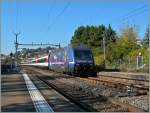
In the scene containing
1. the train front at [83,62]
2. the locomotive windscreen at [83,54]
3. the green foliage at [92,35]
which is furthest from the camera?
the green foliage at [92,35]

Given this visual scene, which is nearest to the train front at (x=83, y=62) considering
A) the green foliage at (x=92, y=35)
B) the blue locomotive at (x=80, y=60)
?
the blue locomotive at (x=80, y=60)

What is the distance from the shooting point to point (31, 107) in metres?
15.8

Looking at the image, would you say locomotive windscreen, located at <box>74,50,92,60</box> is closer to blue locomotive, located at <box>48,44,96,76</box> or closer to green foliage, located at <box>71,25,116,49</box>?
blue locomotive, located at <box>48,44,96,76</box>

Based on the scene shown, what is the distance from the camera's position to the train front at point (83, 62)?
43.2 m

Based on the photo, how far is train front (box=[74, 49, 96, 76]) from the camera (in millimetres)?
43250

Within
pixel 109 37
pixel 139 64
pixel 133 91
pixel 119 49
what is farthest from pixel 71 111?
pixel 109 37

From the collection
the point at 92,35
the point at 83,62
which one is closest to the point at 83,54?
the point at 83,62

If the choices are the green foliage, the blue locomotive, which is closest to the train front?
the blue locomotive

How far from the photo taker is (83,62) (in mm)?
43562

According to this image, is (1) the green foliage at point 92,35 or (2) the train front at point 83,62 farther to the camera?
(1) the green foliage at point 92,35

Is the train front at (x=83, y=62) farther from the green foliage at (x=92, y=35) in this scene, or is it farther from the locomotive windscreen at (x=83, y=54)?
the green foliage at (x=92, y=35)

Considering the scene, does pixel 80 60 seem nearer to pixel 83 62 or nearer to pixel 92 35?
pixel 83 62

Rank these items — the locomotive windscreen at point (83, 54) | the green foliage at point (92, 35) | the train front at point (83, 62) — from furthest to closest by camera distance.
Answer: the green foliage at point (92, 35), the locomotive windscreen at point (83, 54), the train front at point (83, 62)

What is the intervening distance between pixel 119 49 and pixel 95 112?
248ft
